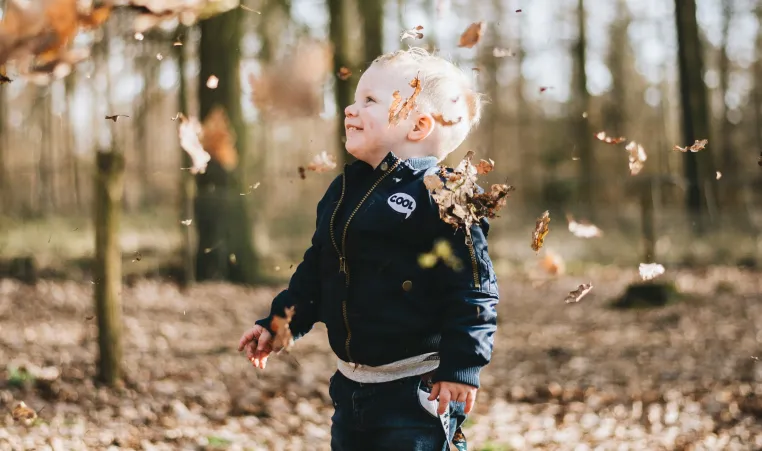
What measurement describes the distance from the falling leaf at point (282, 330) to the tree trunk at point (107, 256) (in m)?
2.96

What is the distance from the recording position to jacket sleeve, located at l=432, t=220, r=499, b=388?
6.64 ft

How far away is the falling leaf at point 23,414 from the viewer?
4.07 metres

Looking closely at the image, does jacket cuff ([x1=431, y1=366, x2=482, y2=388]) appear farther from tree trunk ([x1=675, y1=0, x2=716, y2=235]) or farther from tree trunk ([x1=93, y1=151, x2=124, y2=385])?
tree trunk ([x1=675, y1=0, x2=716, y2=235])

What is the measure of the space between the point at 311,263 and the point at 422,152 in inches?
19.8

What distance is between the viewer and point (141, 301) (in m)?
8.83

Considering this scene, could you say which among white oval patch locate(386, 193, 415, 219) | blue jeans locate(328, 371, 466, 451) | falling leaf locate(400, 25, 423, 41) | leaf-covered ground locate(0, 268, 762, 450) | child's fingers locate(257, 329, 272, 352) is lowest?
leaf-covered ground locate(0, 268, 762, 450)

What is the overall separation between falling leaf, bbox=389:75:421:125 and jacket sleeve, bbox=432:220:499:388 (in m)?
0.37

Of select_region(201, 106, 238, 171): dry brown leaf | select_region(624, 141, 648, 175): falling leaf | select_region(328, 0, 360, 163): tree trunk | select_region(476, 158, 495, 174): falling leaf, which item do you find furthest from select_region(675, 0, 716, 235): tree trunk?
select_region(476, 158, 495, 174): falling leaf

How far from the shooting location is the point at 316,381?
5574 mm

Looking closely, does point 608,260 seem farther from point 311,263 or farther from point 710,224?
point 311,263

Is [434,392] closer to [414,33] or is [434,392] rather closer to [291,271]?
[414,33]

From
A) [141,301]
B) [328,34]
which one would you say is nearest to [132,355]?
[141,301]

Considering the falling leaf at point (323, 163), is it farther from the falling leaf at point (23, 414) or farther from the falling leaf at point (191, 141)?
the falling leaf at point (23, 414)

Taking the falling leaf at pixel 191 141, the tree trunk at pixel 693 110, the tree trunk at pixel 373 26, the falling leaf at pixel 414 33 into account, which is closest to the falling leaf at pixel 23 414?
the falling leaf at pixel 191 141
